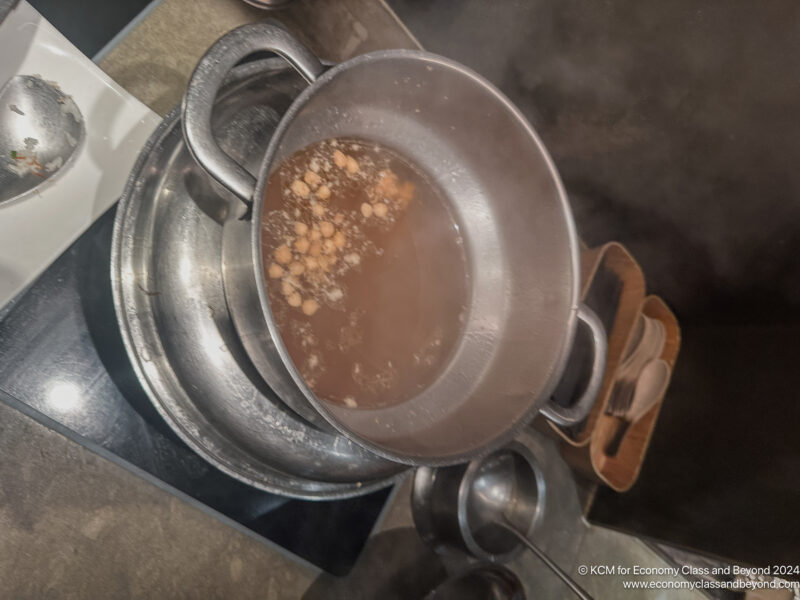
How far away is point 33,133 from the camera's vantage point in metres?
0.89

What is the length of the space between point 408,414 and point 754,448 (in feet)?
3.19

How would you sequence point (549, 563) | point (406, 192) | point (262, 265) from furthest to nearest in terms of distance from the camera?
point (549, 563), point (406, 192), point (262, 265)

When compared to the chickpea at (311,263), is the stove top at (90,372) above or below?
below

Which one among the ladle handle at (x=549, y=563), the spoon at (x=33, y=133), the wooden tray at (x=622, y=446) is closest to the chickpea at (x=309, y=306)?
the spoon at (x=33, y=133)

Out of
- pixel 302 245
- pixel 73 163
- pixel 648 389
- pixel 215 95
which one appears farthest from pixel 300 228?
pixel 648 389

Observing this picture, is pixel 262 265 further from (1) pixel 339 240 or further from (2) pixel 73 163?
(2) pixel 73 163

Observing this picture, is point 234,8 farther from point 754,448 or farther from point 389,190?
point 754,448

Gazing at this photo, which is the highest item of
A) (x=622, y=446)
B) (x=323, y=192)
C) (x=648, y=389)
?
(x=323, y=192)

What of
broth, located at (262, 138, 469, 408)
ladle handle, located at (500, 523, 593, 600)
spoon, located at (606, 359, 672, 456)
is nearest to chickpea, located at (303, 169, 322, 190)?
broth, located at (262, 138, 469, 408)

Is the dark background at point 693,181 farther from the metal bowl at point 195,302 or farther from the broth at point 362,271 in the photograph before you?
the broth at point 362,271

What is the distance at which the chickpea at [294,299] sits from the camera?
819mm

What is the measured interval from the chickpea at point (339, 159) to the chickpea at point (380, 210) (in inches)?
3.6

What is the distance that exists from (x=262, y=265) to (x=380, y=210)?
41cm

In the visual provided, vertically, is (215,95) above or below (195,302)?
above
